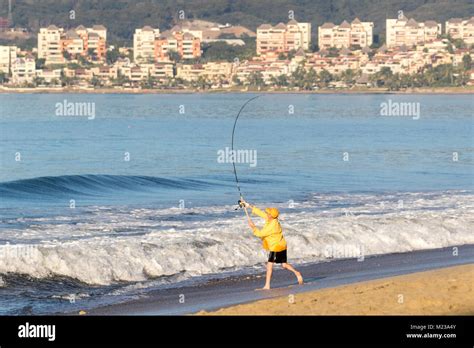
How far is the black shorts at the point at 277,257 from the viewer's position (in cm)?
1257

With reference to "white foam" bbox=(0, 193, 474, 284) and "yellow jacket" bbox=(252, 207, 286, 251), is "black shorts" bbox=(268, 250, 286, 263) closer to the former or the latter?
"yellow jacket" bbox=(252, 207, 286, 251)

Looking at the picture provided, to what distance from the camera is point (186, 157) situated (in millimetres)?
41719

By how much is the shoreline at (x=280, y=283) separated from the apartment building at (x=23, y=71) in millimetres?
164176

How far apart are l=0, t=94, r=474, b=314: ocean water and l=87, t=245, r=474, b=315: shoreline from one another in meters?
0.46

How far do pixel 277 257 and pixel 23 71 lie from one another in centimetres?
17640

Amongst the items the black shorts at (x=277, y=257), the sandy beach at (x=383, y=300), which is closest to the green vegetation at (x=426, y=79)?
the black shorts at (x=277, y=257)

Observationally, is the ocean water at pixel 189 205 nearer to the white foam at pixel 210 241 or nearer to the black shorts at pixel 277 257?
the white foam at pixel 210 241

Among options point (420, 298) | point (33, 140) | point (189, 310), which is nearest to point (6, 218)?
point (189, 310)

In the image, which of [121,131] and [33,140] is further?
[121,131]

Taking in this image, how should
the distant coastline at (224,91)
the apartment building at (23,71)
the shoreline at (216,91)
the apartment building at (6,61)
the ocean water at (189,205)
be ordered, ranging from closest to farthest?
the ocean water at (189,205) < the shoreline at (216,91) < the distant coastline at (224,91) < the apartment building at (23,71) < the apartment building at (6,61)

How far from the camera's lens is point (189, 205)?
22.5m
